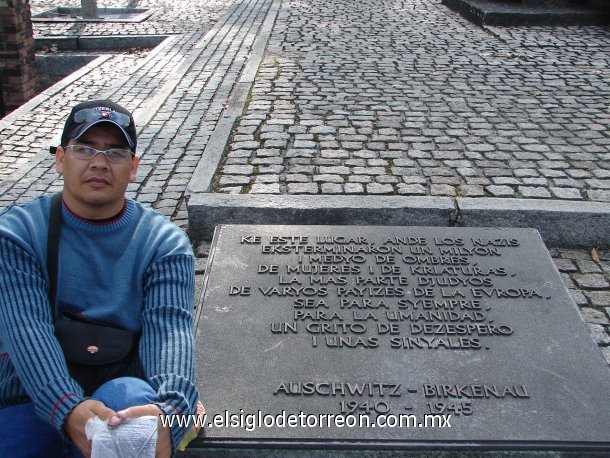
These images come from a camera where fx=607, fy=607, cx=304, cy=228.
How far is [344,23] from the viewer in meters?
11.3

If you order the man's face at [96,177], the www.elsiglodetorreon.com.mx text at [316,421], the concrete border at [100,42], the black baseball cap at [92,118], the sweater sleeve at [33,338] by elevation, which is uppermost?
the black baseball cap at [92,118]

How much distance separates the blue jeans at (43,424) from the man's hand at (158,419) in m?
0.06

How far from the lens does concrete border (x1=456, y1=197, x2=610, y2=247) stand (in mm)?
4055

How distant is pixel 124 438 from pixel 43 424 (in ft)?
1.49

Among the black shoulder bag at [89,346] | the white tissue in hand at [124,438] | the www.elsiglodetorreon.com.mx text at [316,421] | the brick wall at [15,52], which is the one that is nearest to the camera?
the white tissue in hand at [124,438]

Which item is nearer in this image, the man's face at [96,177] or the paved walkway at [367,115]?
the man's face at [96,177]

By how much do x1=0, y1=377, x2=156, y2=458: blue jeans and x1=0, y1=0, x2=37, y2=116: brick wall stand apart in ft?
26.0

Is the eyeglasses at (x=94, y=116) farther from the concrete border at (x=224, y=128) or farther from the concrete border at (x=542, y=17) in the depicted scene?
the concrete border at (x=542, y=17)

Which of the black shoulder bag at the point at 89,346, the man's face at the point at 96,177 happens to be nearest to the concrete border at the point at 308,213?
the man's face at the point at 96,177

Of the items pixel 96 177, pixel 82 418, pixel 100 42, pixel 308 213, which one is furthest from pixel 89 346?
pixel 100 42

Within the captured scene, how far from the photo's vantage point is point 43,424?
2090 millimetres

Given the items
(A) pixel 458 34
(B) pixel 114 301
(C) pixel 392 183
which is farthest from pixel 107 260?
(A) pixel 458 34

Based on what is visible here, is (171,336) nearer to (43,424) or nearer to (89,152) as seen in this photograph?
(43,424)

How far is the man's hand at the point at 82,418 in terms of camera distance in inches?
73.2
